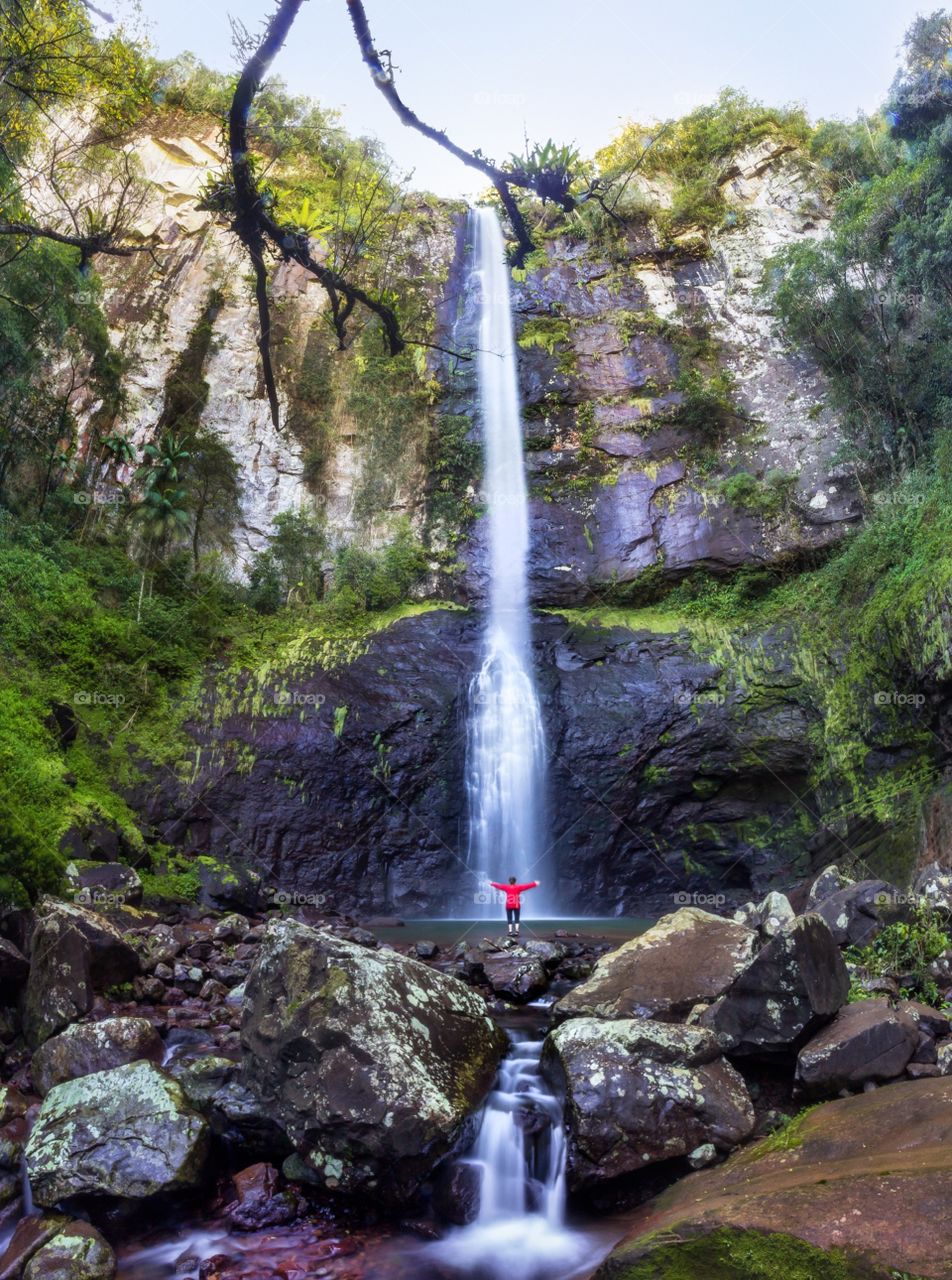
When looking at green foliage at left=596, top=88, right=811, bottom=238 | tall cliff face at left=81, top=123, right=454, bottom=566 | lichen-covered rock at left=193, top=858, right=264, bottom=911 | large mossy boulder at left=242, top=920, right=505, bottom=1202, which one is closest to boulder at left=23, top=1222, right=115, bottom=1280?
large mossy boulder at left=242, top=920, right=505, bottom=1202

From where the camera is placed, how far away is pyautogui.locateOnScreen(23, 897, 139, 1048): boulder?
6391 mm

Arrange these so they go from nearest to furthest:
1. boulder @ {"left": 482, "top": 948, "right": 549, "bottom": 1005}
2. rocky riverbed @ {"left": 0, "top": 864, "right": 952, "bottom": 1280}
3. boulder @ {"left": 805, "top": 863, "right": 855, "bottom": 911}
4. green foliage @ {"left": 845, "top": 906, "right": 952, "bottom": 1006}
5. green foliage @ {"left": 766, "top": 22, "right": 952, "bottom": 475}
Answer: rocky riverbed @ {"left": 0, "top": 864, "right": 952, "bottom": 1280} → green foliage @ {"left": 845, "top": 906, "right": 952, "bottom": 1006} → boulder @ {"left": 482, "top": 948, "right": 549, "bottom": 1005} → boulder @ {"left": 805, "top": 863, "right": 855, "bottom": 911} → green foliage @ {"left": 766, "top": 22, "right": 952, "bottom": 475}

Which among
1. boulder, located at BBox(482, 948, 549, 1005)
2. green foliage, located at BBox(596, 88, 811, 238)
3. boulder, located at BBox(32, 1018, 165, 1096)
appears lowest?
boulder, located at BBox(482, 948, 549, 1005)

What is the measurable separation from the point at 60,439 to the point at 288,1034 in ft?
62.6

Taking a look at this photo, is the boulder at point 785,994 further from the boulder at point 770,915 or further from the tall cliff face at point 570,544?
the tall cliff face at point 570,544

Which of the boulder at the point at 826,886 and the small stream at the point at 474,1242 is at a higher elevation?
the boulder at the point at 826,886

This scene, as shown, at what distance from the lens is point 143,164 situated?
83.6ft

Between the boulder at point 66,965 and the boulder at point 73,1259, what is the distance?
250 cm

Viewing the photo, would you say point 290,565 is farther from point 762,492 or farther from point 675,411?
point 762,492

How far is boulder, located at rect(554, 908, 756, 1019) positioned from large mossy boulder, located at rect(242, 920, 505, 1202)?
1.38 meters

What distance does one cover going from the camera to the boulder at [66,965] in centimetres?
639

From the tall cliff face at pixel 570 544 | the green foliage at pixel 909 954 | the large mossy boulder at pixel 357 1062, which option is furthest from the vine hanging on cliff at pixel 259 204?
the tall cliff face at pixel 570 544

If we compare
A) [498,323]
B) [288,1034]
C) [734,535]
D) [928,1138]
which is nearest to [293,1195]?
[288,1034]

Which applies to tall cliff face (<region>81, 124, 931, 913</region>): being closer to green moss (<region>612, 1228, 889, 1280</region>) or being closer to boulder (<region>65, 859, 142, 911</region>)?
boulder (<region>65, 859, 142, 911</region>)
